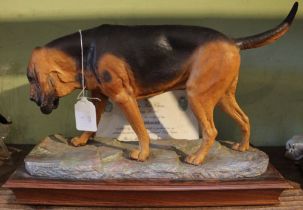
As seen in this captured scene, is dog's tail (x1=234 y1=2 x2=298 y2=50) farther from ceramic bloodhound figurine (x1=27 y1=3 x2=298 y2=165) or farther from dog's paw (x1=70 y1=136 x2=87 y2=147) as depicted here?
dog's paw (x1=70 y1=136 x2=87 y2=147)

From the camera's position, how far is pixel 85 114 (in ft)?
2.09

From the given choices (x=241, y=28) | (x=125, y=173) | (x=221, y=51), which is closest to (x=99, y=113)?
(x=125, y=173)

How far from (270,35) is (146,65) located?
207 millimetres

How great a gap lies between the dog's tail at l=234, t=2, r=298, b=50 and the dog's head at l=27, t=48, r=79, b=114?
28cm

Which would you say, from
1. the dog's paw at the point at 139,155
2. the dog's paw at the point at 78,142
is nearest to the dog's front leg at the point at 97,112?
the dog's paw at the point at 78,142

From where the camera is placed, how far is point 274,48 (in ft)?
2.65

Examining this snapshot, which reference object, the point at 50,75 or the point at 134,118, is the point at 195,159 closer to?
the point at 134,118

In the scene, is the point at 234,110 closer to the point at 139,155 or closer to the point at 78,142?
the point at 139,155

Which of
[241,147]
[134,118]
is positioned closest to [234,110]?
[241,147]

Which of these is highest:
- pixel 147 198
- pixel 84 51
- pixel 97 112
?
pixel 84 51

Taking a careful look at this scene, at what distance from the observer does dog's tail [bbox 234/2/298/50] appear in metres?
0.60

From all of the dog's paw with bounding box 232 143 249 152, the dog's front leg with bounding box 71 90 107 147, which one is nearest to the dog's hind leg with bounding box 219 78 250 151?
the dog's paw with bounding box 232 143 249 152

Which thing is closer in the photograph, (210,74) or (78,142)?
(210,74)

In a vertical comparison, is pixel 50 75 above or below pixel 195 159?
above
